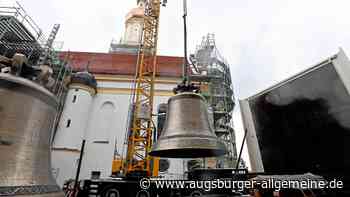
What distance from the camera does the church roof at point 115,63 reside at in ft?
53.4

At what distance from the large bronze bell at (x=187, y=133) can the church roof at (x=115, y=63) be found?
13455 millimetres

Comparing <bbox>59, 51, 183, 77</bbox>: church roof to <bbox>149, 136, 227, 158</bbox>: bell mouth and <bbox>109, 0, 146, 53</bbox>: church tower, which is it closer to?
<bbox>109, 0, 146, 53</bbox>: church tower

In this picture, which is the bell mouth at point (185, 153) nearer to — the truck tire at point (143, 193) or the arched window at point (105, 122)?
the truck tire at point (143, 193)

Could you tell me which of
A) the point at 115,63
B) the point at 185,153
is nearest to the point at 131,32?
the point at 115,63

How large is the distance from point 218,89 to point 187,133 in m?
13.7

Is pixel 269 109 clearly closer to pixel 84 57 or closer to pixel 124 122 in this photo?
pixel 124 122

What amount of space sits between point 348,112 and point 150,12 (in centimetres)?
1409


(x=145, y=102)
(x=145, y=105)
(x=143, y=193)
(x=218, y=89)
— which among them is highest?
(x=218, y=89)

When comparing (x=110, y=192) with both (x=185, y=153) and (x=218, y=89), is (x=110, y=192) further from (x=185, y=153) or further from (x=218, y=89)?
(x=218, y=89)

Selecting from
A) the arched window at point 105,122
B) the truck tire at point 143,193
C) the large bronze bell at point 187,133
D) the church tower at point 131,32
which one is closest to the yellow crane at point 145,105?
the arched window at point 105,122

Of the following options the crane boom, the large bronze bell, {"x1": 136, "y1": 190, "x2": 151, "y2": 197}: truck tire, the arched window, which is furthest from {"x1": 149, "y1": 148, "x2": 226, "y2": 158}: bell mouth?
the arched window

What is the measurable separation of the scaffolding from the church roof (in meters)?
1.93

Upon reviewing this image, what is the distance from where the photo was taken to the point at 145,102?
13.6 meters

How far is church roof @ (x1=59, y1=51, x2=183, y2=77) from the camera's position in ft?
53.4
